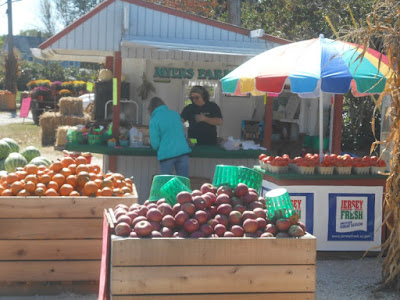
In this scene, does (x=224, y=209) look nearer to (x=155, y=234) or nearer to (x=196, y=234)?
(x=196, y=234)

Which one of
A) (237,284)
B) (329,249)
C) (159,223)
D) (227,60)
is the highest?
(227,60)

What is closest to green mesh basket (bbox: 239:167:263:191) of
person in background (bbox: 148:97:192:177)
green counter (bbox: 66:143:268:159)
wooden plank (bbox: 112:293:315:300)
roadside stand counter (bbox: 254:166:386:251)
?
wooden plank (bbox: 112:293:315:300)

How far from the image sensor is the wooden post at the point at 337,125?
9.68 meters

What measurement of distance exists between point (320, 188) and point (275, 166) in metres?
0.59

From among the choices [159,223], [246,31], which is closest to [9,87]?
[246,31]

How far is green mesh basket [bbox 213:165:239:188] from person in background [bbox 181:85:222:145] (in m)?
4.94

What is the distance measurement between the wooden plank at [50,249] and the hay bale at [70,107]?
15.7 meters

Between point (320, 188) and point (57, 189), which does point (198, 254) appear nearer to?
point (57, 189)

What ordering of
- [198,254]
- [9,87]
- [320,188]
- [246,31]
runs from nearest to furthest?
[198,254] → [320,188] → [246,31] → [9,87]

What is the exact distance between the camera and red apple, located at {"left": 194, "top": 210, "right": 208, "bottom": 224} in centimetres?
394

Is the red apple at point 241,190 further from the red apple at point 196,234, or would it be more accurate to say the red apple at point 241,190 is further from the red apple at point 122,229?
the red apple at point 122,229

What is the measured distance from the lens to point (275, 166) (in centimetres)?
724

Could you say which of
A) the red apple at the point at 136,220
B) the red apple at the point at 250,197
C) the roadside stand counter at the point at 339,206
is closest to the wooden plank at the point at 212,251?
the red apple at the point at 136,220

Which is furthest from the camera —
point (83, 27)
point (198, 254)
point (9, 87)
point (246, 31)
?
point (9, 87)
